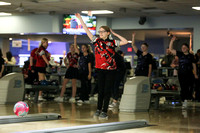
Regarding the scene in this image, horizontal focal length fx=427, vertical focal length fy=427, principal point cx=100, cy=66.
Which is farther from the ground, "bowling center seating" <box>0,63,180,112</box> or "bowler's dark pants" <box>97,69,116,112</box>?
"bowler's dark pants" <box>97,69,116,112</box>

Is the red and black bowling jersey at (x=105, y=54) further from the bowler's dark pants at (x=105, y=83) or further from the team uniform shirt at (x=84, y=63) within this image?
the team uniform shirt at (x=84, y=63)

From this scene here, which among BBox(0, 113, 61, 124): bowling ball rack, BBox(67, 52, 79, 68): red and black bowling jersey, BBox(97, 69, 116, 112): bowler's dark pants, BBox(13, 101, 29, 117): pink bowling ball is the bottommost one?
BBox(0, 113, 61, 124): bowling ball rack

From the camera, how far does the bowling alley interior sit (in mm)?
6508

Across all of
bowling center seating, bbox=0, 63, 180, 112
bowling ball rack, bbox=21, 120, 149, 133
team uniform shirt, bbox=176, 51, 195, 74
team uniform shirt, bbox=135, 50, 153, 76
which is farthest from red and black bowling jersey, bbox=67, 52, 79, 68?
bowling ball rack, bbox=21, 120, 149, 133

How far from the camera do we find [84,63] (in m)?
11.8

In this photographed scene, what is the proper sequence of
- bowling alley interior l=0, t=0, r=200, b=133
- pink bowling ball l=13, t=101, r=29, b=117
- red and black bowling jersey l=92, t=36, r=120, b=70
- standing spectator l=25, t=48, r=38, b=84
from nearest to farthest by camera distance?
pink bowling ball l=13, t=101, r=29, b=117 → bowling alley interior l=0, t=0, r=200, b=133 → red and black bowling jersey l=92, t=36, r=120, b=70 → standing spectator l=25, t=48, r=38, b=84

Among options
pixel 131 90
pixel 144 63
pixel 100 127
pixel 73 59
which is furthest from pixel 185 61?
pixel 100 127

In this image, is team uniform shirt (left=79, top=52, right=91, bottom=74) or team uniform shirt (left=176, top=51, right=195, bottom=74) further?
team uniform shirt (left=79, top=52, right=91, bottom=74)

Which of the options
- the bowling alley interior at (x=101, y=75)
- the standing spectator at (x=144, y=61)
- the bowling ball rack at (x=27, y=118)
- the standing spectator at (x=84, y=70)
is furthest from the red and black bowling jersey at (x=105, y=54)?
the standing spectator at (x=84, y=70)

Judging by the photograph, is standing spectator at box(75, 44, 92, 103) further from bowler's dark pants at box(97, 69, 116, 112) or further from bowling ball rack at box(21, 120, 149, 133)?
bowling ball rack at box(21, 120, 149, 133)

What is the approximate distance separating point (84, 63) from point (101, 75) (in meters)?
4.63

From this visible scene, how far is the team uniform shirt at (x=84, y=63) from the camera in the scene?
11752mm

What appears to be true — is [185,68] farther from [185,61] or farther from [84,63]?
[84,63]

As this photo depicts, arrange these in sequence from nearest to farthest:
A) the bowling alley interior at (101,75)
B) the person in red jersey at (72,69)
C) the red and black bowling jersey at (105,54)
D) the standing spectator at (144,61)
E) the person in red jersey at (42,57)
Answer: the bowling alley interior at (101,75) → the red and black bowling jersey at (105,54) → the standing spectator at (144,61) → the person in red jersey at (42,57) → the person in red jersey at (72,69)
